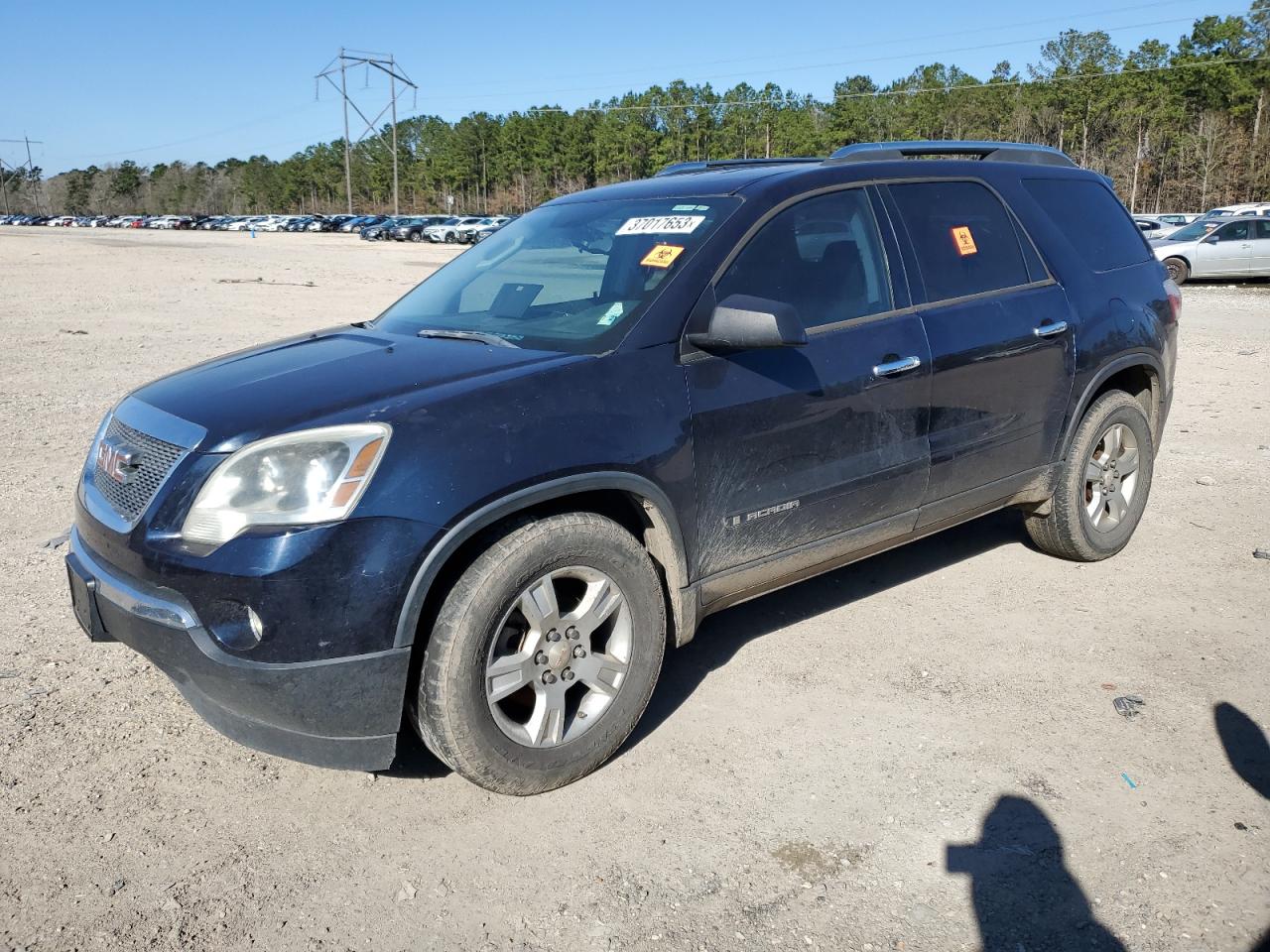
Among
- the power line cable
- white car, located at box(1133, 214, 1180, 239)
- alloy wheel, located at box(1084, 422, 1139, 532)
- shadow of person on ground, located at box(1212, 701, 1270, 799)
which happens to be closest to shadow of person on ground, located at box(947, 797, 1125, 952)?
shadow of person on ground, located at box(1212, 701, 1270, 799)

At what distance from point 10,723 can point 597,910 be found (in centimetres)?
226

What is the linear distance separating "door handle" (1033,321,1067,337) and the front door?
769 mm

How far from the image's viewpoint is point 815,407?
12.3ft

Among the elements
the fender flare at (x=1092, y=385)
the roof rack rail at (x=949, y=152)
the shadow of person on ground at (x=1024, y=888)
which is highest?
the roof rack rail at (x=949, y=152)

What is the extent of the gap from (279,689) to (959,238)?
128 inches

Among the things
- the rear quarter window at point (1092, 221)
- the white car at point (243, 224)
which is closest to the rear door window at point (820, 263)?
the rear quarter window at point (1092, 221)

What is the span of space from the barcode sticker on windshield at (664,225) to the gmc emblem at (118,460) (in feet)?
6.26

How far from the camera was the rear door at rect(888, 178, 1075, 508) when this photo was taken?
425cm

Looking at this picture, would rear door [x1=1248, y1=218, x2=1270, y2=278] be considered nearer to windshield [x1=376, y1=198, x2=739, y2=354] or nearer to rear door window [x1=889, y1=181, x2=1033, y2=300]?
rear door window [x1=889, y1=181, x2=1033, y2=300]

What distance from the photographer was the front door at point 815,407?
358 cm

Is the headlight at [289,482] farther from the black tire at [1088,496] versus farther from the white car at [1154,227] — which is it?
the white car at [1154,227]

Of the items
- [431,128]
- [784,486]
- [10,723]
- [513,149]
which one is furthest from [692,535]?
[431,128]

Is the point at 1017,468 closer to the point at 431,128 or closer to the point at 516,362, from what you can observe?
the point at 516,362

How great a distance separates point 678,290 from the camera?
11.7 feet
